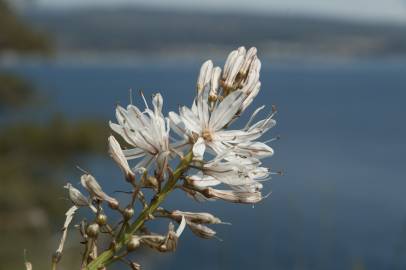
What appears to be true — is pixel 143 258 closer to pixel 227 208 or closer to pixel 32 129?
pixel 227 208

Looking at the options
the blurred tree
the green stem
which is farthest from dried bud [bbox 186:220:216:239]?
the blurred tree

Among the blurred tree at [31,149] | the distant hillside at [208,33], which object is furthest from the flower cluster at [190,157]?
the distant hillside at [208,33]

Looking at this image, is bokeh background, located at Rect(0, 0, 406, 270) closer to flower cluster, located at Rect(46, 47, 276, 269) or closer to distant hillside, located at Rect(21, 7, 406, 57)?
flower cluster, located at Rect(46, 47, 276, 269)

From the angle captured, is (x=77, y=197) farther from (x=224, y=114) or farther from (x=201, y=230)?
(x=224, y=114)

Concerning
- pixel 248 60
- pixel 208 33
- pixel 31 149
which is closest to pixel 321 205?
pixel 248 60

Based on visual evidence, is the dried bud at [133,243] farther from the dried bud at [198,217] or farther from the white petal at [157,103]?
the white petal at [157,103]

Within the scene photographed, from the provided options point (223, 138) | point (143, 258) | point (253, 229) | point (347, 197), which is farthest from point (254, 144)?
point (347, 197)
